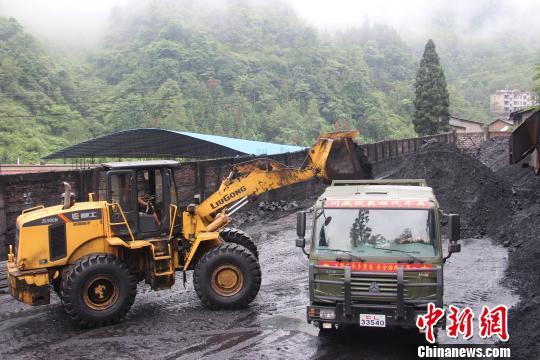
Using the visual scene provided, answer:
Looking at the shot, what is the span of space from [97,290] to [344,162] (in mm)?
5754

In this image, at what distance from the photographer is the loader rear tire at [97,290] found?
29.0 ft

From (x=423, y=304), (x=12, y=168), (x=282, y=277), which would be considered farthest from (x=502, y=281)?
(x=12, y=168)

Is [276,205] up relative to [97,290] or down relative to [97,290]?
up

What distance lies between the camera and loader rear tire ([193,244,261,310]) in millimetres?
9678

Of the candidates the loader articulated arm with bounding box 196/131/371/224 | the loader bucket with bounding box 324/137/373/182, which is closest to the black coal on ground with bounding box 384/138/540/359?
the loader bucket with bounding box 324/137/373/182

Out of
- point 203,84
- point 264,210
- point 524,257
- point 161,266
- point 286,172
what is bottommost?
point 524,257

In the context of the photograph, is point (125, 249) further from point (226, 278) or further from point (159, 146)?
point (159, 146)

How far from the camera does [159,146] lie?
30.2m

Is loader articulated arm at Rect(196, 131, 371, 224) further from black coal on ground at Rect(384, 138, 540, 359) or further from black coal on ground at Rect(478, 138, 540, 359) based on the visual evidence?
black coal on ground at Rect(384, 138, 540, 359)

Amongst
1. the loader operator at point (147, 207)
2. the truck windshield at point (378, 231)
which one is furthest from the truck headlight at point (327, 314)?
the loader operator at point (147, 207)

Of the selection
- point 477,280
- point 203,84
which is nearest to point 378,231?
point 477,280

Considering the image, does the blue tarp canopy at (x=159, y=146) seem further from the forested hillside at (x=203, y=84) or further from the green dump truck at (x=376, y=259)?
the green dump truck at (x=376, y=259)

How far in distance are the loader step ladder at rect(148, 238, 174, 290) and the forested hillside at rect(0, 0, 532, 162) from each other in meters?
39.3

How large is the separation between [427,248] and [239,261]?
350cm
